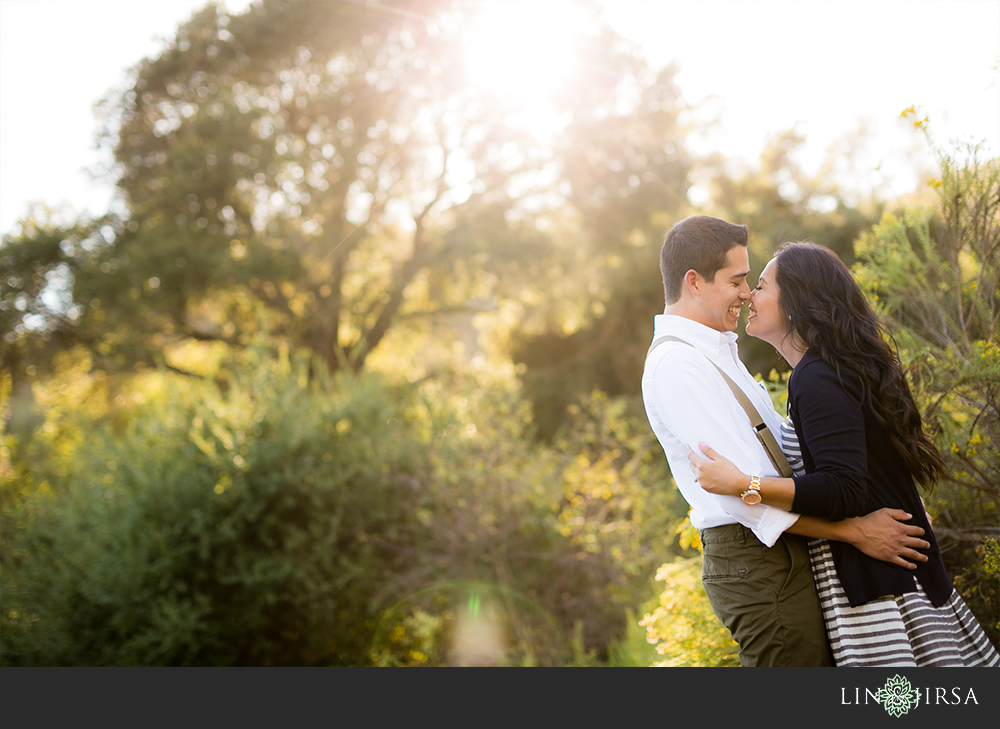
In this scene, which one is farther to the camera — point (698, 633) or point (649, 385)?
point (698, 633)

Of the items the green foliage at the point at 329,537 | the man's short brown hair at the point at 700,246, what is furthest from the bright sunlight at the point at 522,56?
the man's short brown hair at the point at 700,246

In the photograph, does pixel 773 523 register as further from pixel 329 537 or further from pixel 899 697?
pixel 329 537

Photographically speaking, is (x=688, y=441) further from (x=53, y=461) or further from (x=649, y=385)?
(x=53, y=461)

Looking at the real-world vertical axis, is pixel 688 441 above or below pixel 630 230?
below

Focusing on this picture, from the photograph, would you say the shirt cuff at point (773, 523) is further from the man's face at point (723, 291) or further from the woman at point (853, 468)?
the man's face at point (723, 291)

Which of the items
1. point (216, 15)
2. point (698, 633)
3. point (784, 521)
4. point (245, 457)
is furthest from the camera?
point (216, 15)

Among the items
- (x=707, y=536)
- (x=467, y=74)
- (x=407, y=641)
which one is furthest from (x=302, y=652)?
(x=467, y=74)

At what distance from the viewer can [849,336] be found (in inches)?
79.4

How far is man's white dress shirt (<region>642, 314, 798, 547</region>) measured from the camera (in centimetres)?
189

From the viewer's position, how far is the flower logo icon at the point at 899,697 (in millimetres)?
1883

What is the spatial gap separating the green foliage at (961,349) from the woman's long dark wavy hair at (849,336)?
90 cm

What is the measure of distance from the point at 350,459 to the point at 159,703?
545 centimetres

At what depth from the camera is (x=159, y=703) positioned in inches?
99.8

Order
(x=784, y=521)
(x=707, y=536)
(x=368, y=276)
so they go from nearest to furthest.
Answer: (x=784, y=521) → (x=707, y=536) → (x=368, y=276)
